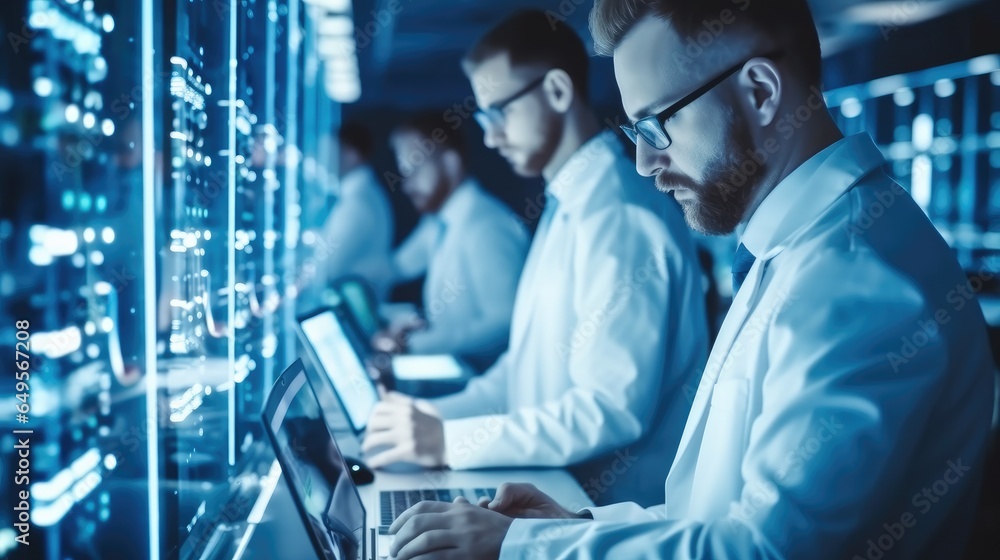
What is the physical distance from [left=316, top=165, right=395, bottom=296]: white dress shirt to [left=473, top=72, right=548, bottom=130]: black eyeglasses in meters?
2.44

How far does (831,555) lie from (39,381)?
1.01 m

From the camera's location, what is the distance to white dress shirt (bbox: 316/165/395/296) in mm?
4809

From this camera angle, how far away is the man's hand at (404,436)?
73.4 inches

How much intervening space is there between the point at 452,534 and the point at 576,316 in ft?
3.76

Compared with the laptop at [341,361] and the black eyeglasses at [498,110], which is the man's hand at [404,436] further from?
the black eyeglasses at [498,110]

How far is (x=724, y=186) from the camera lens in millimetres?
1356

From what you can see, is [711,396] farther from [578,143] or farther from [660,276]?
[578,143]

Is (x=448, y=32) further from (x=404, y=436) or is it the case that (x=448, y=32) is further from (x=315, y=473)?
(x=315, y=473)

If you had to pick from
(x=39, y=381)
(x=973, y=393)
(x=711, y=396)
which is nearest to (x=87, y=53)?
(x=39, y=381)

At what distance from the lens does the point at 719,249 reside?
8.54 m

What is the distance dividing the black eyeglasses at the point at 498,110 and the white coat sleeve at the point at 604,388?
671mm

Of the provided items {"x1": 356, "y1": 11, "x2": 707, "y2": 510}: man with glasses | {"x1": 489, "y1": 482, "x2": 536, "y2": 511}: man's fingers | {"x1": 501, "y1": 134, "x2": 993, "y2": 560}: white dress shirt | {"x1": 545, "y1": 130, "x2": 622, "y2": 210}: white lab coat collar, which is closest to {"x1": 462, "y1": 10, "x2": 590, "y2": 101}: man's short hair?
{"x1": 356, "y1": 11, "x2": 707, "y2": 510}: man with glasses

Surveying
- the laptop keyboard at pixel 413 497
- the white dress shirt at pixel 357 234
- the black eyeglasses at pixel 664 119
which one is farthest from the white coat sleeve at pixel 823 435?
the white dress shirt at pixel 357 234

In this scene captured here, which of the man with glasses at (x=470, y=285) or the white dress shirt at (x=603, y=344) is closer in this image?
the white dress shirt at (x=603, y=344)
